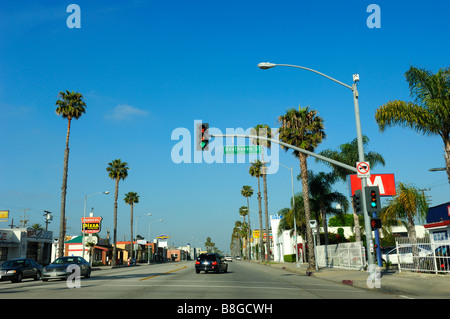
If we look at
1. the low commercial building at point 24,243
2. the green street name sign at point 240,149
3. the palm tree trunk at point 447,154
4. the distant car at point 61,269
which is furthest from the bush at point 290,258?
the green street name sign at point 240,149

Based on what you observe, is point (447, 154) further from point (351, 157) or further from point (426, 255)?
point (351, 157)

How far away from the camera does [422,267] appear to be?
23906mm

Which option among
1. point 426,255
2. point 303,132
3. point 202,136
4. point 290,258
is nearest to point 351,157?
point 303,132

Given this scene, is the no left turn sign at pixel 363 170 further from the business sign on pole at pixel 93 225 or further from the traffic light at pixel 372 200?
the business sign on pole at pixel 93 225

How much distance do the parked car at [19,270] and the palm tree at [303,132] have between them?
21.7 m

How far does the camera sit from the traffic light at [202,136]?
1886cm

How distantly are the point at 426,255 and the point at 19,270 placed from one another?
24.9 m

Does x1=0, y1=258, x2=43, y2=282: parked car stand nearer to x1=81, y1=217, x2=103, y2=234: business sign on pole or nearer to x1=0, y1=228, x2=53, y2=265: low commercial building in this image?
x1=0, y1=228, x2=53, y2=265: low commercial building

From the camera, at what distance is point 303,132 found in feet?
120

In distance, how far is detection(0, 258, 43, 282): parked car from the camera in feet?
84.4

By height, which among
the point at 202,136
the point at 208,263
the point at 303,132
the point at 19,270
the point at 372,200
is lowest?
the point at 208,263

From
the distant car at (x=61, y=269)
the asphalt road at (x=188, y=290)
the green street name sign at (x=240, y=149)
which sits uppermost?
the green street name sign at (x=240, y=149)
